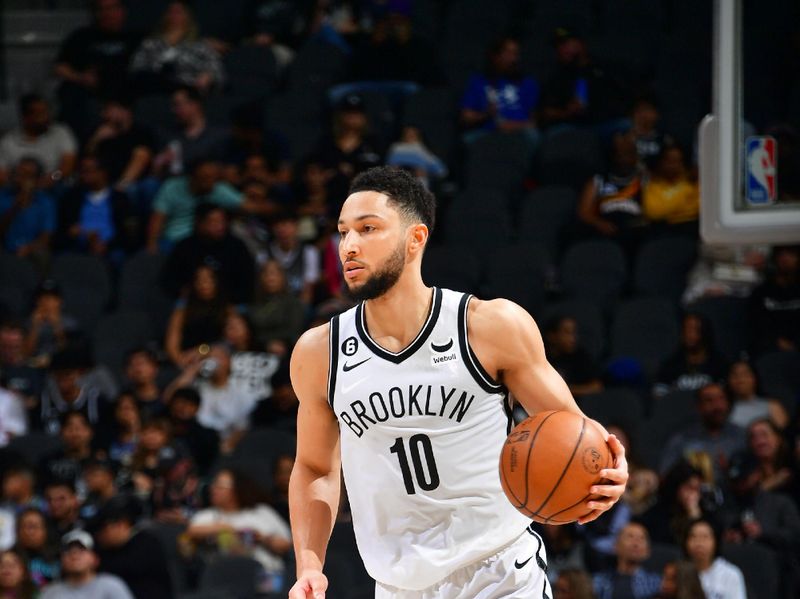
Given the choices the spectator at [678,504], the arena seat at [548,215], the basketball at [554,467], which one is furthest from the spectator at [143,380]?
the basketball at [554,467]

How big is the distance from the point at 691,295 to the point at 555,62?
106 inches

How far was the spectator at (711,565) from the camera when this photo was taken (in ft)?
25.1

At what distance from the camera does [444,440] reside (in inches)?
167

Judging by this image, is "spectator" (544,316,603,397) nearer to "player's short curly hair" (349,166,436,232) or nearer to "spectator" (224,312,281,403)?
"spectator" (224,312,281,403)

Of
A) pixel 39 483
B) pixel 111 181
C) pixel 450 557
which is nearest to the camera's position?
pixel 450 557

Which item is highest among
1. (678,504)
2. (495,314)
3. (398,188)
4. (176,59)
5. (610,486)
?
(176,59)

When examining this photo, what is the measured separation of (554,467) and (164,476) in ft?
17.4

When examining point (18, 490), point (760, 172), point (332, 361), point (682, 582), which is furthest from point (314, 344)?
point (18, 490)

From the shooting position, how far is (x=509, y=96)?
11.1 metres

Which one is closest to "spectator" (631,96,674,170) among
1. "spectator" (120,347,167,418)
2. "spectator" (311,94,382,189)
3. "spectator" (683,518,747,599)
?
"spectator" (311,94,382,189)

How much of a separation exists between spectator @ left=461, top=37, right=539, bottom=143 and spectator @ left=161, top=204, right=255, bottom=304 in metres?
2.09

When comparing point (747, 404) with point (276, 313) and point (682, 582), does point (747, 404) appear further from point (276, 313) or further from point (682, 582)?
point (276, 313)

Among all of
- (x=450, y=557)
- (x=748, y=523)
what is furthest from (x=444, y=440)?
(x=748, y=523)

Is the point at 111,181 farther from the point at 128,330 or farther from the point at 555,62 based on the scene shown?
the point at 555,62
